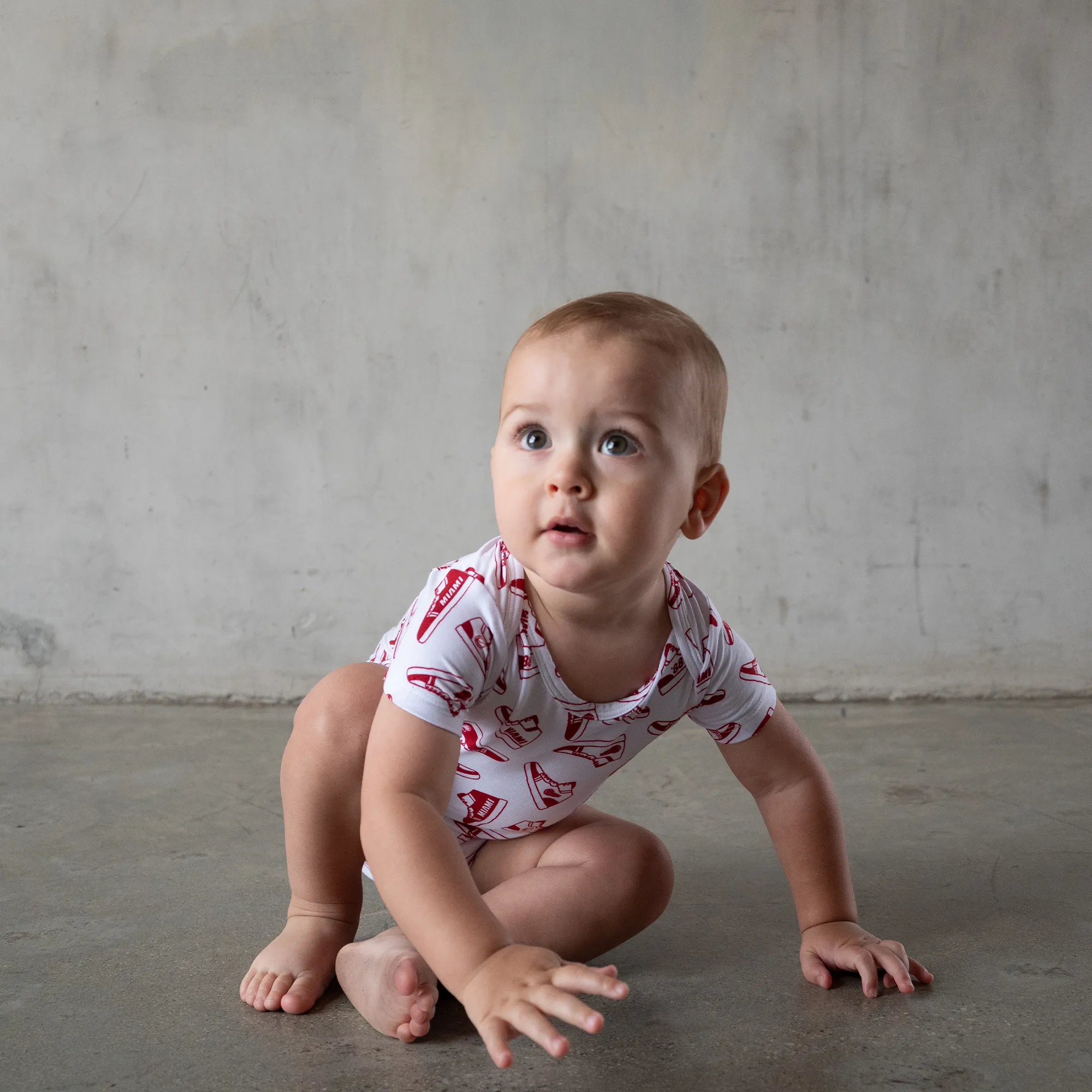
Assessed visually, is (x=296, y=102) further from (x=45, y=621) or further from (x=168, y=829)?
(x=168, y=829)

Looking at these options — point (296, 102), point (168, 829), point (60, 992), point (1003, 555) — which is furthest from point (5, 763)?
point (1003, 555)

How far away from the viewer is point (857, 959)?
1036mm

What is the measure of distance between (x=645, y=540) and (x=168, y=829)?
0.92 meters

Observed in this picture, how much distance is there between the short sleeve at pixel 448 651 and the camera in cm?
94

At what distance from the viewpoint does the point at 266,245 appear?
2320 mm

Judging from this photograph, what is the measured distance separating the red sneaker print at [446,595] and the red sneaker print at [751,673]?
0.90ft

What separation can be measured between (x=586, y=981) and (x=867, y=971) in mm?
408

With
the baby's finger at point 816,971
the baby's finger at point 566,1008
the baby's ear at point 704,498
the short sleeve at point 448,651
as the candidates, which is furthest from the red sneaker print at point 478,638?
the baby's finger at point 816,971

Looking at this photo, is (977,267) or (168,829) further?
(977,267)

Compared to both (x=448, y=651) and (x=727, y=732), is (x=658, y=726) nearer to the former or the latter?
(x=727, y=732)

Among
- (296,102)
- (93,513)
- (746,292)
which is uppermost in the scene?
(296,102)

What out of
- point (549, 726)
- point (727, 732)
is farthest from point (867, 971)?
point (549, 726)

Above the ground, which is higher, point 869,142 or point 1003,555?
point 869,142

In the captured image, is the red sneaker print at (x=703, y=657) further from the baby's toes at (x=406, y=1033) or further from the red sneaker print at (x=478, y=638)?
the baby's toes at (x=406, y=1033)
